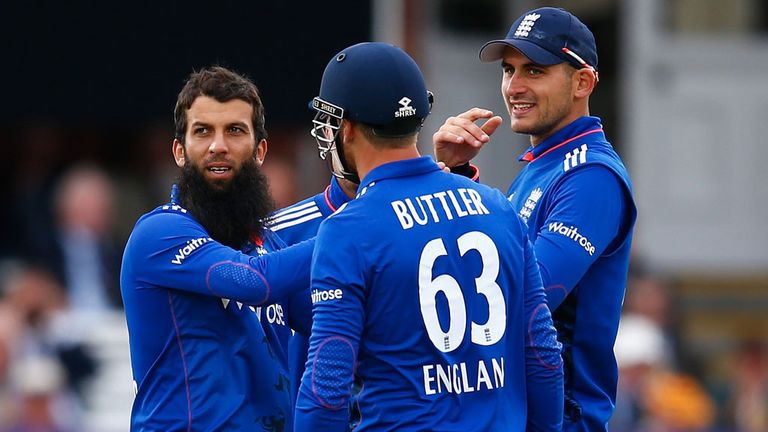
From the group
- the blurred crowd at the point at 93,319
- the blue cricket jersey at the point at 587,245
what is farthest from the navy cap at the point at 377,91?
the blurred crowd at the point at 93,319

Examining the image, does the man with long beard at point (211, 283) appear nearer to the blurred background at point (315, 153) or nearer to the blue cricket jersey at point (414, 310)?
the blue cricket jersey at point (414, 310)

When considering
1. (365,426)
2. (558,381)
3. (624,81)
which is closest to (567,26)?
(558,381)

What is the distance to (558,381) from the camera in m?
4.09

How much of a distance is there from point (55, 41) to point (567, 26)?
253 inches

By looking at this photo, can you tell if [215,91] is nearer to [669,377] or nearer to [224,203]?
[224,203]

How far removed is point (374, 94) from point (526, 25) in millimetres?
922

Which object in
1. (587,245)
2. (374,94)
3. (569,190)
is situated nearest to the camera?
(374,94)

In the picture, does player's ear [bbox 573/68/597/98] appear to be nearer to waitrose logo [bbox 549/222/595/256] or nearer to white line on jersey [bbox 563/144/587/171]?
white line on jersey [bbox 563/144/587/171]

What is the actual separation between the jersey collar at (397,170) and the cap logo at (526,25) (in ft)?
2.79

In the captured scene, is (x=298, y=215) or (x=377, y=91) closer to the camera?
(x=377, y=91)

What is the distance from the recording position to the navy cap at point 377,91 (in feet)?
13.0

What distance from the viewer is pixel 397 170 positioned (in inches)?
157

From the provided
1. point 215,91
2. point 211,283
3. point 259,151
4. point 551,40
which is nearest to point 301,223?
point 259,151

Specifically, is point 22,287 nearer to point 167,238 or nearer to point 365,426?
point 167,238
